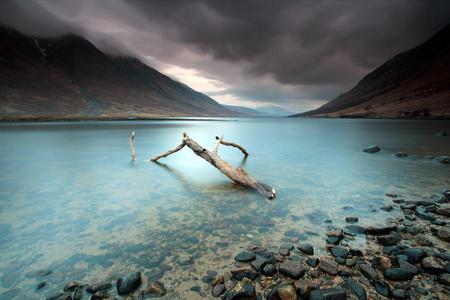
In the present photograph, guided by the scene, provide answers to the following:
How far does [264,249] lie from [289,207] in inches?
142

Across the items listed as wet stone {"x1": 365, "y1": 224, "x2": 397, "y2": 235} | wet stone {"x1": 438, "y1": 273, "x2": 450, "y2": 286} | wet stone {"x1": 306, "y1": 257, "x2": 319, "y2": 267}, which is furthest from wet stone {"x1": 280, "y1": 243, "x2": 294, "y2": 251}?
wet stone {"x1": 438, "y1": 273, "x2": 450, "y2": 286}

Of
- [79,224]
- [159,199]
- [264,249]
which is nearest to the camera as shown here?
[264,249]

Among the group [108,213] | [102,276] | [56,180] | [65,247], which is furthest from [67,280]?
[56,180]

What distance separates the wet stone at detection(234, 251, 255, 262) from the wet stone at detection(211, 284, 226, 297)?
1006 mm

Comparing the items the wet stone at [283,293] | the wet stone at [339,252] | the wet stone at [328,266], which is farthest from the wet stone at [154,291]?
the wet stone at [339,252]

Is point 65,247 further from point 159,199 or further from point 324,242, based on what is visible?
point 324,242

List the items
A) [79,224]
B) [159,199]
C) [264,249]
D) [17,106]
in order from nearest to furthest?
1. [264,249]
2. [79,224]
3. [159,199]
4. [17,106]

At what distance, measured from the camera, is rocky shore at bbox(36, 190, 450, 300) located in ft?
14.9

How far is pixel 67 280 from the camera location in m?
5.06

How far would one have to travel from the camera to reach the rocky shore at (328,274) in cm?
454

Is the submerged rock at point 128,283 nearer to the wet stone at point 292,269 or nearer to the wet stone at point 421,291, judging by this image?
the wet stone at point 292,269

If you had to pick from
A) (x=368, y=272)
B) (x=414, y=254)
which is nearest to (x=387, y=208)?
(x=414, y=254)

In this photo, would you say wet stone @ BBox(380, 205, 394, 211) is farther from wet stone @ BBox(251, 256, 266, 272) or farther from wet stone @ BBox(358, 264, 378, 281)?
wet stone @ BBox(251, 256, 266, 272)

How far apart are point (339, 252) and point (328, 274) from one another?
1.03 m
